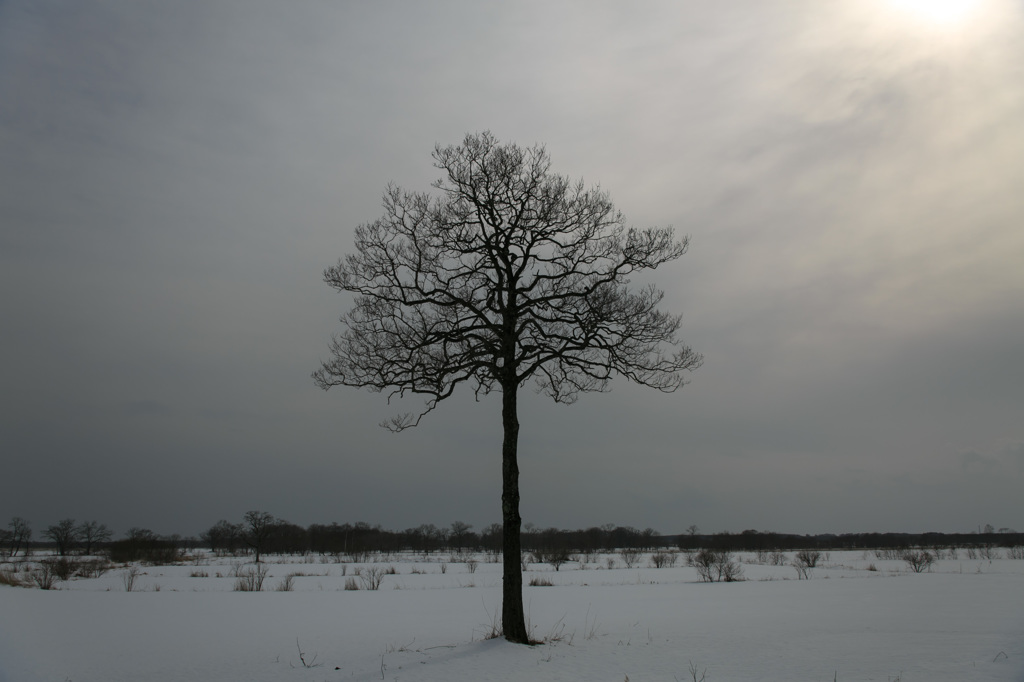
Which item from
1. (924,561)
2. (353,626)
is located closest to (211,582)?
(353,626)

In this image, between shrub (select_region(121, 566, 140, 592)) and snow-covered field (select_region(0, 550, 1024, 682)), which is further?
shrub (select_region(121, 566, 140, 592))

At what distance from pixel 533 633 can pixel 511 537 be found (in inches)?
146

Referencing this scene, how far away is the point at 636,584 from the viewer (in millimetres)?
28812

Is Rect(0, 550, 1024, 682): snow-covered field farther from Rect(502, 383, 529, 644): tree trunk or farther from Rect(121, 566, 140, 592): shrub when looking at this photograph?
Rect(121, 566, 140, 592): shrub

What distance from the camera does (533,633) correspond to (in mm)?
13016

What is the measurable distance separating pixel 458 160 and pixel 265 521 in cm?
6370

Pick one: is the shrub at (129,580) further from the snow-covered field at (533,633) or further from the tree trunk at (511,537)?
the tree trunk at (511,537)

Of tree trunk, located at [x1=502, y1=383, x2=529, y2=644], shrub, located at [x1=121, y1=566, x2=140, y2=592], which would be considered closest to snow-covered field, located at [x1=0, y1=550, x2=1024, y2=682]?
tree trunk, located at [x1=502, y1=383, x2=529, y2=644]

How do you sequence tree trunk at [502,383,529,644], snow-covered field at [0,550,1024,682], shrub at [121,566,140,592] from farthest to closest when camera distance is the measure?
1. shrub at [121,566,140,592]
2. tree trunk at [502,383,529,644]
3. snow-covered field at [0,550,1024,682]

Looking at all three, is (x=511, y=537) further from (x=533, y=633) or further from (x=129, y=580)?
(x=129, y=580)

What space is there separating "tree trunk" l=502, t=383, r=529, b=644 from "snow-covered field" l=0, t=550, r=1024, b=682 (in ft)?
1.73

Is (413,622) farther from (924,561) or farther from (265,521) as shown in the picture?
(265,521)

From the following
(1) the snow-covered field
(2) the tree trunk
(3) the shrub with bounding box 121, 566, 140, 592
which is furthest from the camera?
(3) the shrub with bounding box 121, 566, 140, 592

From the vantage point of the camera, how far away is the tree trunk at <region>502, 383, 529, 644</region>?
10609 mm
